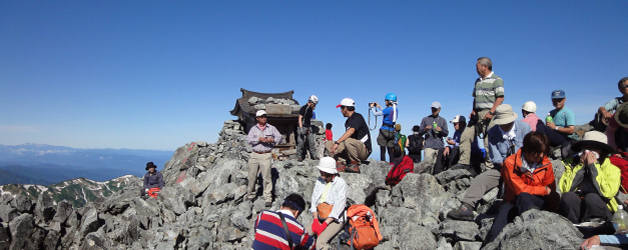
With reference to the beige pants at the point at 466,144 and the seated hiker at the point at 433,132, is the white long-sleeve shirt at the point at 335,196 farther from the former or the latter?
the seated hiker at the point at 433,132

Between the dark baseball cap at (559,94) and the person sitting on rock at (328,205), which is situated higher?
the dark baseball cap at (559,94)

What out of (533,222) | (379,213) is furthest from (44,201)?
(533,222)

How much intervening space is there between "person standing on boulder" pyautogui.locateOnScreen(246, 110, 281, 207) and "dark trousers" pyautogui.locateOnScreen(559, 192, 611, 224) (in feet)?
22.0

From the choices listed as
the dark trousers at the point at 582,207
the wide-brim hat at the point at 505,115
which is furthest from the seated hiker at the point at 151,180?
the dark trousers at the point at 582,207

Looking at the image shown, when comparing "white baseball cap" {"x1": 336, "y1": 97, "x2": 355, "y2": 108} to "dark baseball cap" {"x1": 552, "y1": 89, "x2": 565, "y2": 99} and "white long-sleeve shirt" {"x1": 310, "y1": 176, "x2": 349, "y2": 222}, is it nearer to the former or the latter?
"white long-sleeve shirt" {"x1": 310, "y1": 176, "x2": 349, "y2": 222}

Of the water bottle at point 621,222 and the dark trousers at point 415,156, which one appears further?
the dark trousers at point 415,156

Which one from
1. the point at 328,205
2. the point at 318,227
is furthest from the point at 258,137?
the point at 318,227

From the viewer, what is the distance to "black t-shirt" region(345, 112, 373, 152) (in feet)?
29.4

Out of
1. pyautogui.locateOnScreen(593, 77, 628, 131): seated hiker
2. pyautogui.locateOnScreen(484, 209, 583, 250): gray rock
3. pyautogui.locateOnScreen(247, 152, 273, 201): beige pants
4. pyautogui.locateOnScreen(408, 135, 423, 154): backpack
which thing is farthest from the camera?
pyautogui.locateOnScreen(408, 135, 423, 154): backpack

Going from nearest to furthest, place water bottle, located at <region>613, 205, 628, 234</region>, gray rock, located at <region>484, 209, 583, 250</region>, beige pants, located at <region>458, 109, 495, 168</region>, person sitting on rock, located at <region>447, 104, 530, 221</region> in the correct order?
water bottle, located at <region>613, 205, 628, 234</region> < gray rock, located at <region>484, 209, 583, 250</region> < person sitting on rock, located at <region>447, 104, 530, 221</region> < beige pants, located at <region>458, 109, 495, 168</region>

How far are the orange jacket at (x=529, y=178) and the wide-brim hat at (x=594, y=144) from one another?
25.8 inches

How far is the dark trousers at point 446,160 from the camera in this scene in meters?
8.91

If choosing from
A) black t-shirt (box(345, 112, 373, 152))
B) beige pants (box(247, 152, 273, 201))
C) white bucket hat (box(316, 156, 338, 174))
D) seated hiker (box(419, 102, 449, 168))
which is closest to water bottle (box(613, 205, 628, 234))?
white bucket hat (box(316, 156, 338, 174))

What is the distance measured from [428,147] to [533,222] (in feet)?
18.2
